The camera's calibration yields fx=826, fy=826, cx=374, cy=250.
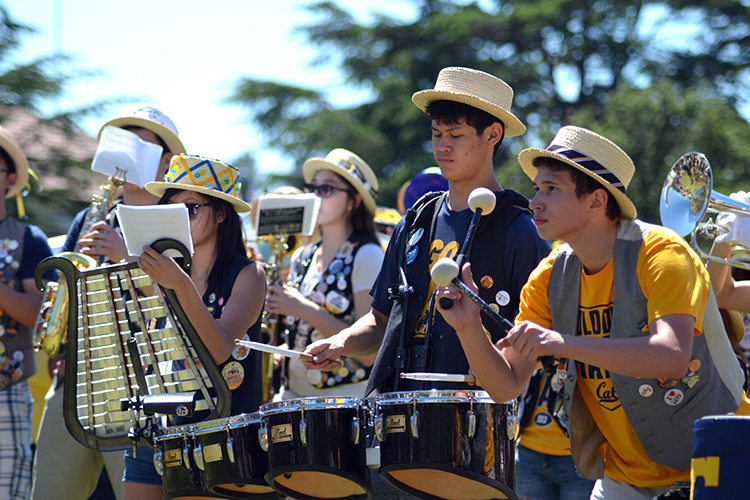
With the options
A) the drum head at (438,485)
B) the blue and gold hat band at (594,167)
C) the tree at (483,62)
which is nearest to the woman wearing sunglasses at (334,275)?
the drum head at (438,485)

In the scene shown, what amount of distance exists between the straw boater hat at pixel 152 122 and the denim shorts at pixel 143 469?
207 centimetres

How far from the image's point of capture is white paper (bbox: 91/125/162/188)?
460 cm

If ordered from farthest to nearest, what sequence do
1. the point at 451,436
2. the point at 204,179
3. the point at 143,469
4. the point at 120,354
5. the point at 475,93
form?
the point at 204,179, the point at 143,469, the point at 475,93, the point at 120,354, the point at 451,436

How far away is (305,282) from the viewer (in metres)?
5.52

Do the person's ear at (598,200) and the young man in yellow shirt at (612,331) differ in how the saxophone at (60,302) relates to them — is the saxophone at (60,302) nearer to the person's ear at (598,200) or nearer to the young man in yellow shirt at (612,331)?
the young man in yellow shirt at (612,331)

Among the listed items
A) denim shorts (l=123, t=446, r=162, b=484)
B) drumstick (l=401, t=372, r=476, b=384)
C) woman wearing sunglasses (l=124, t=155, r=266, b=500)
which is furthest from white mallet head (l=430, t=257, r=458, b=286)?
denim shorts (l=123, t=446, r=162, b=484)

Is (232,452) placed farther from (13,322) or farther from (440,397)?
(13,322)

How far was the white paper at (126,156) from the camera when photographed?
4.60m

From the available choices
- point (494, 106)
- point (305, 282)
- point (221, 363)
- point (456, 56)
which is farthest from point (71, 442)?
point (456, 56)

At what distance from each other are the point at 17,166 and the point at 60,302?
49.0 inches

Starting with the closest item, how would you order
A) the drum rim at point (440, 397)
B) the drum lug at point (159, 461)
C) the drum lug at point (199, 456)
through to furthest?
the drum rim at point (440, 397)
the drum lug at point (199, 456)
the drum lug at point (159, 461)

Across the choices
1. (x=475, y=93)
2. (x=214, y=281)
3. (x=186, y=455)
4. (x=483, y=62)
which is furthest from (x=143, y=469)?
(x=483, y=62)

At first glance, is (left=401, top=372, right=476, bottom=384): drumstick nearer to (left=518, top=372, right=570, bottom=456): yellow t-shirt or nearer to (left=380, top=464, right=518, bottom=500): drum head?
(left=380, top=464, right=518, bottom=500): drum head

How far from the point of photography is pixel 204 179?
4.04 meters
